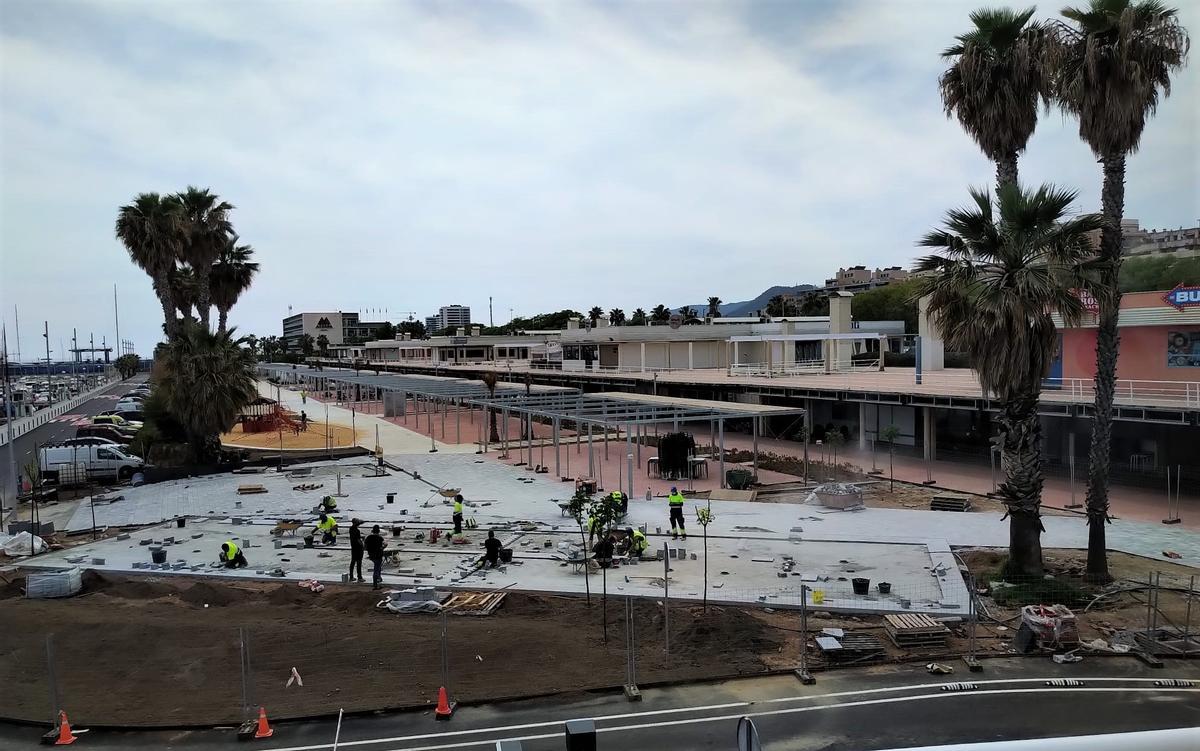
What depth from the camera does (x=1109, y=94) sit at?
14.6m

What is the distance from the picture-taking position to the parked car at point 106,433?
139 ft

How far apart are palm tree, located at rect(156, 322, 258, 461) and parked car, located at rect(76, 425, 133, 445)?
1303 cm

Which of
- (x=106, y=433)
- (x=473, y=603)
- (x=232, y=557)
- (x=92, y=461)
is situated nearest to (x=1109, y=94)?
(x=473, y=603)

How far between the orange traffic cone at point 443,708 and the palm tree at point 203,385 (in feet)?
81.8

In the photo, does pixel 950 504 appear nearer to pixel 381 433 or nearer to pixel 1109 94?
pixel 1109 94

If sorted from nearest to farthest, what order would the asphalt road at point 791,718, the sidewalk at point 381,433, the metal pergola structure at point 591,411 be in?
the asphalt road at point 791,718 → the metal pergola structure at point 591,411 → the sidewalk at point 381,433

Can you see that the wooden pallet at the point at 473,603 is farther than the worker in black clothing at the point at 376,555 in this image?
No

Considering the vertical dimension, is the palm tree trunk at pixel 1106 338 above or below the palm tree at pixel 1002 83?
below

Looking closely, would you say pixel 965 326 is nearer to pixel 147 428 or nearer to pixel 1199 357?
pixel 1199 357

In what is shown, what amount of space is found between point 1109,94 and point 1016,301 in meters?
4.42

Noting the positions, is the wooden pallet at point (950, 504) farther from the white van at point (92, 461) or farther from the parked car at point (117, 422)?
the parked car at point (117, 422)

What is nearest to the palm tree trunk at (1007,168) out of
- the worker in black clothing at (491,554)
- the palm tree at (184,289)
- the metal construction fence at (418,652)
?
the metal construction fence at (418,652)

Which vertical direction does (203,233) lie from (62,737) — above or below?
above

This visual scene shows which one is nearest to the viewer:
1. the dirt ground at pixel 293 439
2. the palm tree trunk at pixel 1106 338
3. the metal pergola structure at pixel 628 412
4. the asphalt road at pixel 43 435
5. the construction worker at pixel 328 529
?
the palm tree trunk at pixel 1106 338
